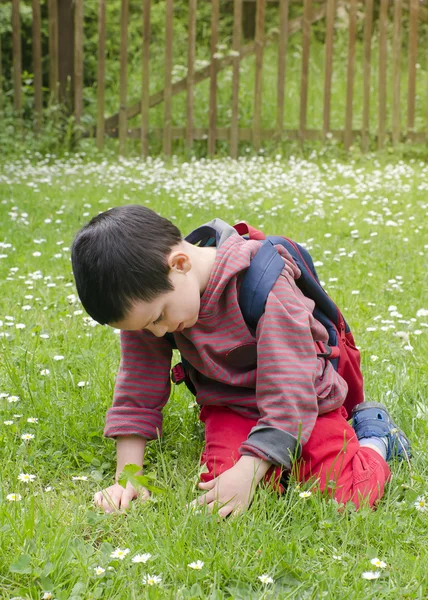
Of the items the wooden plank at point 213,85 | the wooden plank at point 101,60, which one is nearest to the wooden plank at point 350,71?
the wooden plank at point 213,85

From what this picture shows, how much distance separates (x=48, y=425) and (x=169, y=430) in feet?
1.21

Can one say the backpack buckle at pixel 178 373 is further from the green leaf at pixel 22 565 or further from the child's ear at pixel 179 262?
the green leaf at pixel 22 565

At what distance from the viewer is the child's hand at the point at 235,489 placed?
6.60 feet

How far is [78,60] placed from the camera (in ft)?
27.1

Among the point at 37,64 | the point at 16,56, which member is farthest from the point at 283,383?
the point at 16,56

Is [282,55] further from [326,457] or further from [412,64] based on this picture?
[326,457]

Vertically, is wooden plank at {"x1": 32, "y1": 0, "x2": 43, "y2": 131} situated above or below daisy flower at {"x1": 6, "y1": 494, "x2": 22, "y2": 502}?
above

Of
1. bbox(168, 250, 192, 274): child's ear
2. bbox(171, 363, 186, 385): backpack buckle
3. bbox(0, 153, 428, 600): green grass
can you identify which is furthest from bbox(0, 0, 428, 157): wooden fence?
bbox(168, 250, 192, 274): child's ear

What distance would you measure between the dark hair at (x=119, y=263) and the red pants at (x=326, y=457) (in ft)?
1.59

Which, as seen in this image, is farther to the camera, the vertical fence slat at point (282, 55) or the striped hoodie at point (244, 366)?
the vertical fence slat at point (282, 55)

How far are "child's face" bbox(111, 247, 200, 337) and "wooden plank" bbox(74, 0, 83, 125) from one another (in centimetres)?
667

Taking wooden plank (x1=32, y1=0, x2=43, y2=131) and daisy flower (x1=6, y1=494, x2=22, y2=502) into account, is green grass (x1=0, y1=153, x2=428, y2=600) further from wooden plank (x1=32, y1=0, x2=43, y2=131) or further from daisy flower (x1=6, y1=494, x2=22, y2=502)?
wooden plank (x1=32, y1=0, x2=43, y2=131)

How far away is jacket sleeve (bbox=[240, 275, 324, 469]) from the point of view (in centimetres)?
207

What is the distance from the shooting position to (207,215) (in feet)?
17.6
